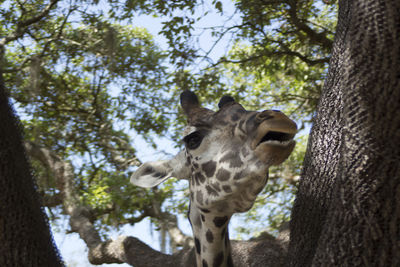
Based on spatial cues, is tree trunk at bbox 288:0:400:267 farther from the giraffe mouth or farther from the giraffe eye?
the giraffe eye

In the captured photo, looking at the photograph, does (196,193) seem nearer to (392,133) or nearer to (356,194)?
(356,194)

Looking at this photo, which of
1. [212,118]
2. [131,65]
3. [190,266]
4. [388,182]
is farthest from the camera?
[131,65]

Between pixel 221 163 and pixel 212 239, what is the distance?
1.53ft

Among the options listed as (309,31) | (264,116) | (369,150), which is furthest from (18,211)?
(309,31)

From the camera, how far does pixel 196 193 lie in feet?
8.89

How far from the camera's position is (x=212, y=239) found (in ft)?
8.91

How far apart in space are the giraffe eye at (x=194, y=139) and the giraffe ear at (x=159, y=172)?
146 millimetres

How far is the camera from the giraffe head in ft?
7.55

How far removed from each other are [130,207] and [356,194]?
224 inches

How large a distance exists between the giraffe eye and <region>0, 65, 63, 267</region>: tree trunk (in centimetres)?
99

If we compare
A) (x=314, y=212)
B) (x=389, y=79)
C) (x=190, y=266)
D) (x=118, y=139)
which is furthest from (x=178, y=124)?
(x=389, y=79)

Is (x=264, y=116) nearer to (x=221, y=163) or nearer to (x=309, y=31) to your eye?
(x=221, y=163)

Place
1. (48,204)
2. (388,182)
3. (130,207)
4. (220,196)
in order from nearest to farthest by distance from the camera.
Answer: (388,182) < (220,196) < (130,207) < (48,204)

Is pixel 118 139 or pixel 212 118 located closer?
pixel 212 118
